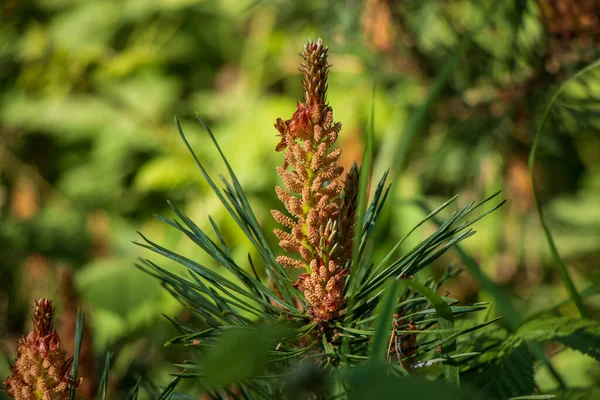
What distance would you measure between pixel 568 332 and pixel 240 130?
2.86ft

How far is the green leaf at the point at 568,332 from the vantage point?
326mm

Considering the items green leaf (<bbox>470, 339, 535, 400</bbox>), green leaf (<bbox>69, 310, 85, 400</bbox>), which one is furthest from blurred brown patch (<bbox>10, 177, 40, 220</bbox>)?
green leaf (<bbox>470, 339, 535, 400</bbox>)

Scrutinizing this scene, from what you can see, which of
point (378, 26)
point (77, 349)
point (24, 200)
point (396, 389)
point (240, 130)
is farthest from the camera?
point (24, 200)

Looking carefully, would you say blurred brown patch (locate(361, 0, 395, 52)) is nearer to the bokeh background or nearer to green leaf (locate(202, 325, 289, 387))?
the bokeh background

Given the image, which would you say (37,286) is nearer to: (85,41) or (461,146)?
(85,41)

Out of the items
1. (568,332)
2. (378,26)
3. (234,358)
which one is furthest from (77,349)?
(378,26)

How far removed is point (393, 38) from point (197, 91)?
2.72ft

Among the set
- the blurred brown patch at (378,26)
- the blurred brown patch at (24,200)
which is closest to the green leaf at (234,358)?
the blurred brown patch at (378,26)

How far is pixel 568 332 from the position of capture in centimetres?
34

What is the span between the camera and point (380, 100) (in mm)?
1023

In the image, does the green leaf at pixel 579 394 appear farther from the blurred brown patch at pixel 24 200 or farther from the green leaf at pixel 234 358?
the blurred brown patch at pixel 24 200

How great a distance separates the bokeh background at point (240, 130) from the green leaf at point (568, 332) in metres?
0.14

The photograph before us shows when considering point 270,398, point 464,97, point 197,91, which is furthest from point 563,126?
point 197,91

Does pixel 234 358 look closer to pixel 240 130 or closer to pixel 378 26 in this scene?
pixel 378 26
